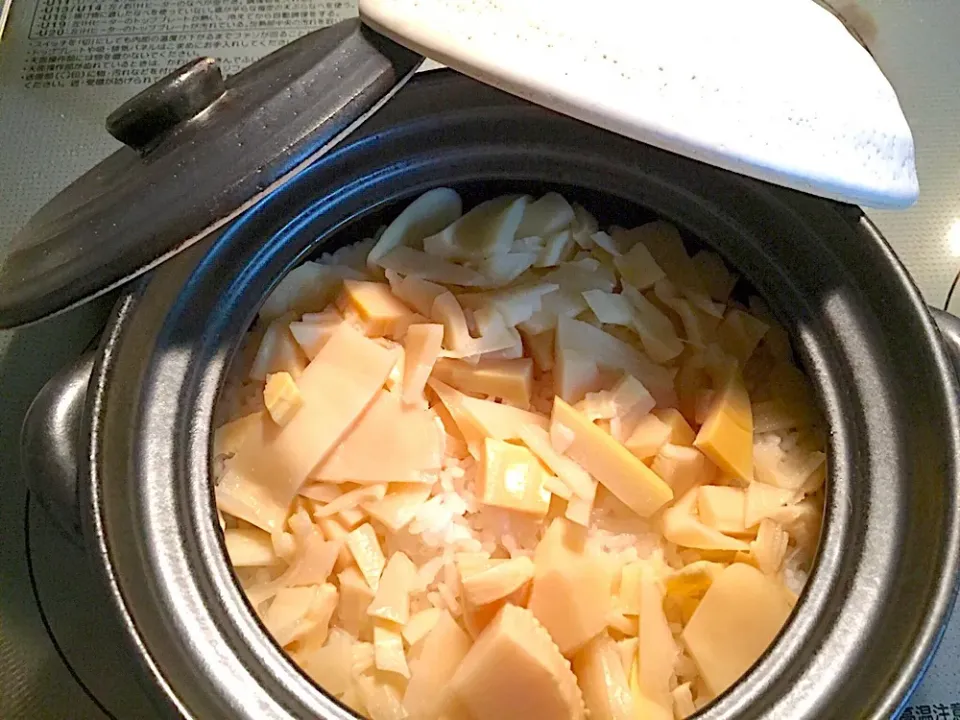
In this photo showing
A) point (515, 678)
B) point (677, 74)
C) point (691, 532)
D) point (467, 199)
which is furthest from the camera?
point (467, 199)

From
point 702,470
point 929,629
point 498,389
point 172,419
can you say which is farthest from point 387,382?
point 929,629

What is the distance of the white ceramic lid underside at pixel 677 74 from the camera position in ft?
2.17

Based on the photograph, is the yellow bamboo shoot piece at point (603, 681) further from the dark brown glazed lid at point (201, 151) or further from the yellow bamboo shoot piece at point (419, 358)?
the dark brown glazed lid at point (201, 151)

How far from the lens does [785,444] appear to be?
97cm

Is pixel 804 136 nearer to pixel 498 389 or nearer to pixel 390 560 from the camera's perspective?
pixel 498 389

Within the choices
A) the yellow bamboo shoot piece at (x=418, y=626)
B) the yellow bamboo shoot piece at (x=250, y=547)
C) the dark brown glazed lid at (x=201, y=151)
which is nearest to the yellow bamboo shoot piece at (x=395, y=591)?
the yellow bamboo shoot piece at (x=418, y=626)

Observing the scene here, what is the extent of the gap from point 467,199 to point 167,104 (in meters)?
0.43

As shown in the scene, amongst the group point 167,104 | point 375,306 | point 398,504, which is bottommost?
point 398,504

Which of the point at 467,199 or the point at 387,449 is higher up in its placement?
the point at 467,199

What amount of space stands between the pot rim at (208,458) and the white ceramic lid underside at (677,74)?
0.57 ft

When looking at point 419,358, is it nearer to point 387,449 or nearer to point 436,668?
point 387,449

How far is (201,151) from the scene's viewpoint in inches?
27.4

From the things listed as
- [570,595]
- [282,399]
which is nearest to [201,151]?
[282,399]

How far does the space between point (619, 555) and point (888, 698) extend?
31cm
